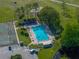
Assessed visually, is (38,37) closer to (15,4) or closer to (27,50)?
(27,50)

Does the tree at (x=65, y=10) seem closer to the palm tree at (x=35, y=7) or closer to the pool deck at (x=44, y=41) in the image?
the palm tree at (x=35, y=7)

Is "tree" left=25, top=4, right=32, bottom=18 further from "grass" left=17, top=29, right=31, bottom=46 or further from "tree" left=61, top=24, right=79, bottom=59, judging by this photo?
"tree" left=61, top=24, right=79, bottom=59

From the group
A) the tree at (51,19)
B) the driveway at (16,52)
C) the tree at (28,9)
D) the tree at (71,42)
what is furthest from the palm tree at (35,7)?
the tree at (71,42)

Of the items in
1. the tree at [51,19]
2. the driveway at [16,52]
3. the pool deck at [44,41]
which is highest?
the tree at [51,19]

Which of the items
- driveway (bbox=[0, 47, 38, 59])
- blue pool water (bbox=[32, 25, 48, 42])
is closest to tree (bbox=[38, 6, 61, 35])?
blue pool water (bbox=[32, 25, 48, 42])

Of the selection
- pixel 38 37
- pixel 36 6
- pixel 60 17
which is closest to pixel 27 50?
pixel 38 37

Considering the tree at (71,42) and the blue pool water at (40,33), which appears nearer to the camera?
the tree at (71,42)
